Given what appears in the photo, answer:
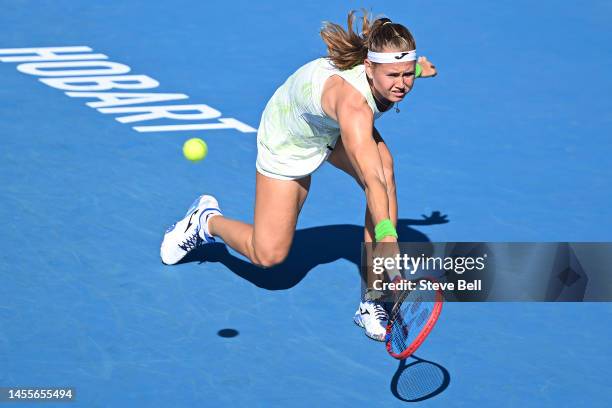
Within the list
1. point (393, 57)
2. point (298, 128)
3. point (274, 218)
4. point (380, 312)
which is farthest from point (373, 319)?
point (393, 57)

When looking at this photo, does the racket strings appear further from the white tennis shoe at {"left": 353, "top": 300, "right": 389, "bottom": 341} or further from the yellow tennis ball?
the yellow tennis ball

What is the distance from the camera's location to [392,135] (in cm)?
1022

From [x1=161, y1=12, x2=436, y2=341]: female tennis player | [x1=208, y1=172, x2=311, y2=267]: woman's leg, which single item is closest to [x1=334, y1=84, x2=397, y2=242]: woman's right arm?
[x1=161, y1=12, x2=436, y2=341]: female tennis player

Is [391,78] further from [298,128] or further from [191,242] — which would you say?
[191,242]

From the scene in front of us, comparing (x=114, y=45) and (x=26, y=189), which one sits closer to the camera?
(x=26, y=189)

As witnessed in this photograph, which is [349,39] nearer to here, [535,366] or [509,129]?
[535,366]

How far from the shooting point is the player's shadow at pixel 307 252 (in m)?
7.80

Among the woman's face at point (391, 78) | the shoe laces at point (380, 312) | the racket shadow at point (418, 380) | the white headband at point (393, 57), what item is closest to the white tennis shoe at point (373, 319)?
the shoe laces at point (380, 312)

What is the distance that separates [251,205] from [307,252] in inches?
33.1

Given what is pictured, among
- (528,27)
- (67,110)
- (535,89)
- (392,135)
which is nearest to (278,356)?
(392,135)

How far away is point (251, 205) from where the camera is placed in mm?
8828

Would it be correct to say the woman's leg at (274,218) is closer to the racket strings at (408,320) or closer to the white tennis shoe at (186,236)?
the white tennis shoe at (186,236)

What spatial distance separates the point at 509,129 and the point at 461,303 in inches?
132

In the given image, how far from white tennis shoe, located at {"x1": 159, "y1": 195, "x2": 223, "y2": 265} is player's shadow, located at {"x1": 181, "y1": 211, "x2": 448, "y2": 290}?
0.53 ft
